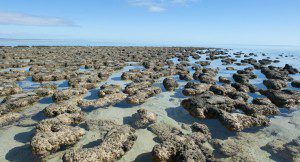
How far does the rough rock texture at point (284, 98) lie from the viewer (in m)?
15.1

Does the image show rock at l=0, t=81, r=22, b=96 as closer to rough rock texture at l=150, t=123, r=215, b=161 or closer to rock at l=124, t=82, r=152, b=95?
rock at l=124, t=82, r=152, b=95

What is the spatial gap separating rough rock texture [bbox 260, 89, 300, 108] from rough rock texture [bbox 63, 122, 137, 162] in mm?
9795

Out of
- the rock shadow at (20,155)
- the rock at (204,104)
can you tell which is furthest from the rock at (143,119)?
the rock shadow at (20,155)

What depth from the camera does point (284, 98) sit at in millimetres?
15258

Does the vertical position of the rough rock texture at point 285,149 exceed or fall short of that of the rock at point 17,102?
it falls short

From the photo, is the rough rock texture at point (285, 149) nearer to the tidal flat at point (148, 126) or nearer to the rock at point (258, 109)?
the tidal flat at point (148, 126)

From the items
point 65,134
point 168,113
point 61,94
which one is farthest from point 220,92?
point 65,134

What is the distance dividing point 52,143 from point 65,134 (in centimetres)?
62

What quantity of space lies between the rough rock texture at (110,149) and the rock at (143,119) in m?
1.49

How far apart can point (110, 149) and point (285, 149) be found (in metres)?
6.23

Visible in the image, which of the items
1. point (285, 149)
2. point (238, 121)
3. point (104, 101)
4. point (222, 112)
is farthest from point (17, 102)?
point (285, 149)

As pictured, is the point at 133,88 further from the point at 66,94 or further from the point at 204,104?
the point at 204,104

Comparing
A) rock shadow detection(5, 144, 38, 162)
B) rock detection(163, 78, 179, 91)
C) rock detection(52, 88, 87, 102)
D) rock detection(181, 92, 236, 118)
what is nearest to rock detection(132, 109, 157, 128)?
rock detection(181, 92, 236, 118)

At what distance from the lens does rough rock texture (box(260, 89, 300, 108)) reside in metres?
15.1
